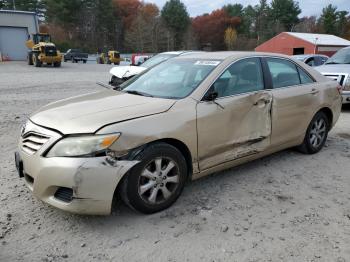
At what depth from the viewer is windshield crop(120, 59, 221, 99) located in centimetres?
384

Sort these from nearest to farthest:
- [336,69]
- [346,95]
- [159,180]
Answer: [159,180] → [346,95] → [336,69]

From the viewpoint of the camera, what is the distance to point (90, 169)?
288cm

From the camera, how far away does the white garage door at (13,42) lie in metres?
38.1

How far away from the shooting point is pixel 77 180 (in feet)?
9.43

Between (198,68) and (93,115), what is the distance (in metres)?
1.48

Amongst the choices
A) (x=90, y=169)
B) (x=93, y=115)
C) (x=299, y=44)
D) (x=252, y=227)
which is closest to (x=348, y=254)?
(x=252, y=227)

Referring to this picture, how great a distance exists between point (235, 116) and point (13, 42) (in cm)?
4091

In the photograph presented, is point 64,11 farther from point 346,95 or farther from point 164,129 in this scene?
point 164,129

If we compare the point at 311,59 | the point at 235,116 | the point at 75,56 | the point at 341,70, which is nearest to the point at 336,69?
the point at 341,70

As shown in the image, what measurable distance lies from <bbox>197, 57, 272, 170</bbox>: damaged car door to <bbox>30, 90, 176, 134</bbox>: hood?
476 millimetres

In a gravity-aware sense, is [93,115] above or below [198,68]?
below

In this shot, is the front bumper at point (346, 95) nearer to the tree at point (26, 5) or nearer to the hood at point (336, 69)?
the hood at point (336, 69)

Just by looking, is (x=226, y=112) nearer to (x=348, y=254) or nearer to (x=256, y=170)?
(x=256, y=170)

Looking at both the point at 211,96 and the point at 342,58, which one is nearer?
the point at 211,96
